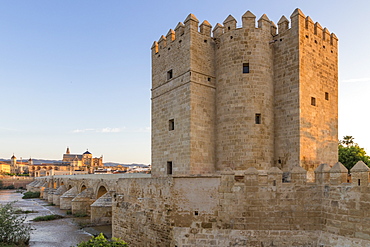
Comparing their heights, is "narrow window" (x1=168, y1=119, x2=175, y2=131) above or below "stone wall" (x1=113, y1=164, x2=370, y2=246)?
above

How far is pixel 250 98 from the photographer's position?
13.7 metres

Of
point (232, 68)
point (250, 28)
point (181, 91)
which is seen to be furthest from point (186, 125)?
point (250, 28)

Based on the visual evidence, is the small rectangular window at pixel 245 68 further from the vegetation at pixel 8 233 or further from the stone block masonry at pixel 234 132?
the vegetation at pixel 8 233

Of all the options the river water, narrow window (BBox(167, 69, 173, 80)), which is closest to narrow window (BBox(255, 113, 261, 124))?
narrow window (BBox(167, 69, 173, 80))

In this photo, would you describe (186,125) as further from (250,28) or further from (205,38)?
(250,28)

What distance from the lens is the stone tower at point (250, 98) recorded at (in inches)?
530

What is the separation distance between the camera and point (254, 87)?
13.8 meters

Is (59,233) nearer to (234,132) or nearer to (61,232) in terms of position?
(61,232)

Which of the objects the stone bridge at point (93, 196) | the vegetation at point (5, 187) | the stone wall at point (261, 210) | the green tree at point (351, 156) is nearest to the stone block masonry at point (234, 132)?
the stone wall at point (261, 210)

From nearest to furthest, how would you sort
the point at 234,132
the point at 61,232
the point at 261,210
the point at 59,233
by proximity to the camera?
the point at 261,210, the point at 234,132, the point at 59,233, the point at 61,232

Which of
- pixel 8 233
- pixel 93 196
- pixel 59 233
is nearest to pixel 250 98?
pixel 8 233

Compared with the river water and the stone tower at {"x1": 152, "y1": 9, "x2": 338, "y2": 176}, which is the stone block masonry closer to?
the stone tower at {"x1": 152, "y1": 9, "x2": 338, "y2": 176}

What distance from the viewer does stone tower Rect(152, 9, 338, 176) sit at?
13.5m

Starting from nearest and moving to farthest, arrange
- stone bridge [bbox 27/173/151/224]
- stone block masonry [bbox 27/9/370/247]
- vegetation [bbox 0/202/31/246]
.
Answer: stone block masonry [bbox 27/9/370/247]
vegetation [bbox 0/202/31/246]
stone bridge [bbox 27/173/151/224]
